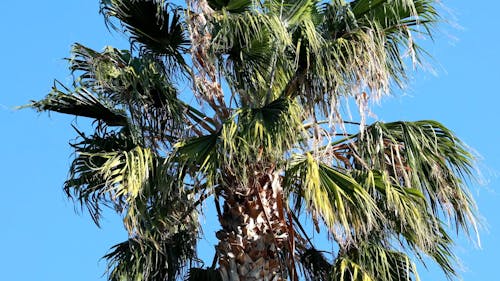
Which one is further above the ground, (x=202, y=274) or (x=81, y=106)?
(x=81, y=106)

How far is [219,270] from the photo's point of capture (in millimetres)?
10688

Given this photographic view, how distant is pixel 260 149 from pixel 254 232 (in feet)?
2.69

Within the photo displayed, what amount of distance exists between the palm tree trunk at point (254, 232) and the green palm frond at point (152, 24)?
5.06ft

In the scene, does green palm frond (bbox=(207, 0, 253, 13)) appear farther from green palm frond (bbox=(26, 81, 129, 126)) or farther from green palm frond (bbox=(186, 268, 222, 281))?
green palm frond (bbox=(186, 268, 222, 281))

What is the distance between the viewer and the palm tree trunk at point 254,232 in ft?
33.9

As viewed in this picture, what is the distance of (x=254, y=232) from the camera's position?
1043cm

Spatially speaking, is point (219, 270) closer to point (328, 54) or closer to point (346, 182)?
point (346, 182)

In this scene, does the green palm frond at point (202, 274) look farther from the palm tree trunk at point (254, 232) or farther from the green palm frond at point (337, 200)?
the green palm frond at point (337, 200)

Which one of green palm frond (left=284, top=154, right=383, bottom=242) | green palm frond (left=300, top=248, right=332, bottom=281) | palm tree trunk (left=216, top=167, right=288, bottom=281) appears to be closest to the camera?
green palm frond (left=284, top=154, right=383, bottom=242)

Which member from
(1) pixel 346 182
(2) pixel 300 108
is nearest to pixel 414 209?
(1) pixel 346 182

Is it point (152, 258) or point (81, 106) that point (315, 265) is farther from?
point (81, 106)

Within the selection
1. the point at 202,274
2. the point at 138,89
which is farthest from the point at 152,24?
the point at 202,274

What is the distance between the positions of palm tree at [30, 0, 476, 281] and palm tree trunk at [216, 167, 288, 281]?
12 millimetres

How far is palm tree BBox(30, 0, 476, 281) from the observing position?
33.3 ft
